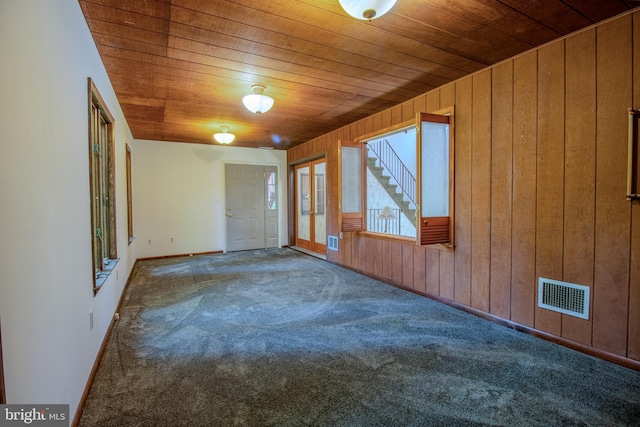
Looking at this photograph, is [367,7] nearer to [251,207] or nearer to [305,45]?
[305,45]

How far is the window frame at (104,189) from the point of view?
9.26 feet

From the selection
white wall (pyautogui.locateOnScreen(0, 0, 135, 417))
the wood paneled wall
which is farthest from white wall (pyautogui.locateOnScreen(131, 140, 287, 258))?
the wood paneled wall

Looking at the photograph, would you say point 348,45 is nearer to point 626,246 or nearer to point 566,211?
point 566,211

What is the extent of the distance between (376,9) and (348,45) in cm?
79

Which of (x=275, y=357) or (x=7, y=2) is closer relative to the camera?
(x=7, y=2)

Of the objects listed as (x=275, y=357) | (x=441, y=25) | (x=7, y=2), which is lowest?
(x=275, y=357)

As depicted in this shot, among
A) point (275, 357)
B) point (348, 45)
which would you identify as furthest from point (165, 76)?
point (275, 357)

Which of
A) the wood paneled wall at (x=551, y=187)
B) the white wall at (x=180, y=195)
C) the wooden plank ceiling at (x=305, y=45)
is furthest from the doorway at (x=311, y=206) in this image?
the wood paneled wall at (x=551, y=187)

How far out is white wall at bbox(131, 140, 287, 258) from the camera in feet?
20.6

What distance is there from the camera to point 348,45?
8.55 feet

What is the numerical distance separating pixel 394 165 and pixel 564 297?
4.93 meters

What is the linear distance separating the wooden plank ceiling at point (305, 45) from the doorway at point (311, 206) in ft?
8.63

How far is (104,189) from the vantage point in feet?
10.9

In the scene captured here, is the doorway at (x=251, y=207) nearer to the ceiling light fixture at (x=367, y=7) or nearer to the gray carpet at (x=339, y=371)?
the gray carpet at (x=339, y=371)
